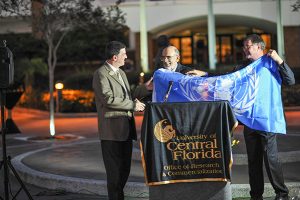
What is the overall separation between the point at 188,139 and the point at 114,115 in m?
0.92

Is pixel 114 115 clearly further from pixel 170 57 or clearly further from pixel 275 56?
pixel 275 56

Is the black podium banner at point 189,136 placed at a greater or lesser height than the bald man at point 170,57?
lesser

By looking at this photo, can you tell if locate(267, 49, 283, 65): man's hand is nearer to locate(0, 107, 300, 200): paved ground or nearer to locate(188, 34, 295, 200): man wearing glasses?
locate(188, 34, 295, 200): man wearing glasses

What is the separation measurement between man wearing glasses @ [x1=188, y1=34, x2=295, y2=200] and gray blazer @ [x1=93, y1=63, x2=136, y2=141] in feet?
2.88

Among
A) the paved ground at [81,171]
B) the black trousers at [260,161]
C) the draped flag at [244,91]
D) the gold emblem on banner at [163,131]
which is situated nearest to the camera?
the gold emblem on banner at [163,131]

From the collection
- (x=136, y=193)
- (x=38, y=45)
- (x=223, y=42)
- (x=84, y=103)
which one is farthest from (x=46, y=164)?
(x=223, y=42)

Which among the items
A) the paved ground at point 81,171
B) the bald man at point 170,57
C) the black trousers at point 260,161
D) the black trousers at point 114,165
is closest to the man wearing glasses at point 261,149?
the black trousers at point 260,161

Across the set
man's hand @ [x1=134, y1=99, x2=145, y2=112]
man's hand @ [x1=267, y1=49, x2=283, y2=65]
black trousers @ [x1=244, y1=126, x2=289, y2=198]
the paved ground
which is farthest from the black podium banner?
the paved ground

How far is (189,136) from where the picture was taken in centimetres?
648

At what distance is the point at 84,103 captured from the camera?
80.2 feet

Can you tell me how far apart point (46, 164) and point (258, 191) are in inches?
183

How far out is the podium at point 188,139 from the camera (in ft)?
21.2

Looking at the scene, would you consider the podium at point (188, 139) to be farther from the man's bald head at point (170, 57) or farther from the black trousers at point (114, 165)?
the man's bald head at point (170, 57)

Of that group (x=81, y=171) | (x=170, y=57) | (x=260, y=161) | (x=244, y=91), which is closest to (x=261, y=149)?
(x=260, y=161)
